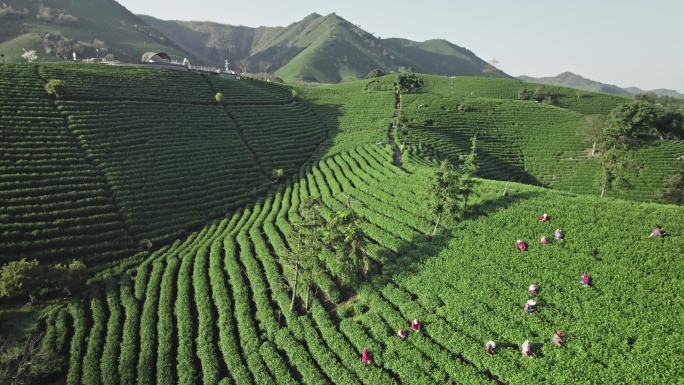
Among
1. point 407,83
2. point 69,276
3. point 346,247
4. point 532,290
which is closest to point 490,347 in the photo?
point 532,290

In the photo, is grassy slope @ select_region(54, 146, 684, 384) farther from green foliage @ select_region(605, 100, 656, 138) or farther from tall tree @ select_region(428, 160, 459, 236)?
green foliage @ select_region(605, 100, 656, 138)

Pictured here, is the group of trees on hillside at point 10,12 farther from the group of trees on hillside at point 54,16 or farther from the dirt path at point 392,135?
the dirt path at point 392,135

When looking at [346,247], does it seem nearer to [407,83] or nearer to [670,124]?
[407,83]

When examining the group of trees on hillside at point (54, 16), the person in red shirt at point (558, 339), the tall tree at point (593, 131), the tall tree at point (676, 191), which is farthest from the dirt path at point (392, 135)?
the group of trees on hillside at point (54, 16)

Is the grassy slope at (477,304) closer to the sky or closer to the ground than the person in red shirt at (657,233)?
closer to the ground

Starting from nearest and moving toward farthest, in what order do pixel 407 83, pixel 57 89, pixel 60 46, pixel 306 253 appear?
pixel 306 253 < pixel 57 89 < pixel 407 83 < pixel 60 46
